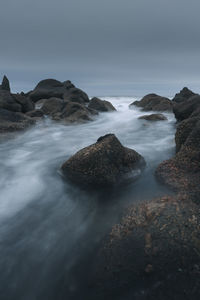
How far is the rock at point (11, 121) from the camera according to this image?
13596mm

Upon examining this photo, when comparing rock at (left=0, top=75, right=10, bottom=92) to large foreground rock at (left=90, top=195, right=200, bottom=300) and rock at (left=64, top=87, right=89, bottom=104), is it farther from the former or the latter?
large foreground rock at (left=90, top=195, right=200, bottom=300)

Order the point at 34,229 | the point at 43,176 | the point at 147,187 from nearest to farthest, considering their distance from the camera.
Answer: the point at 34,229, the point at 147,187, the point at 43,176

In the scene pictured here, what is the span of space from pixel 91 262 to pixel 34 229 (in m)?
1.59

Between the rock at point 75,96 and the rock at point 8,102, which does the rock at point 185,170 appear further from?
the rock at point 75,96

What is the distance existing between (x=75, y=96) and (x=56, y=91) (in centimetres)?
305

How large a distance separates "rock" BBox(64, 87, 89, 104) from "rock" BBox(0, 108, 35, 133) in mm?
12575

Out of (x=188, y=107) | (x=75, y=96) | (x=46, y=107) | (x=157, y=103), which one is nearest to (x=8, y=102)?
(x=46, y=107)

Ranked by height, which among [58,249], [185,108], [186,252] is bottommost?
[58,249]

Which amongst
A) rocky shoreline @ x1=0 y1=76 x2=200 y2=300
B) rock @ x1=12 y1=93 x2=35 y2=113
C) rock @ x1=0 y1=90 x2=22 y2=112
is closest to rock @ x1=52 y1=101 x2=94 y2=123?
rock @ x1=12 y1=93 x2=35 y2=113

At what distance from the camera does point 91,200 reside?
5.49 metres

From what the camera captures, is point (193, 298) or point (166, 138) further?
point (166, 138)

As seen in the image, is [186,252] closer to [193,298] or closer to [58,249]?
[193,298]

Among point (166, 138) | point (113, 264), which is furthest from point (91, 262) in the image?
point (166, 138)

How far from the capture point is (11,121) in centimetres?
1455
